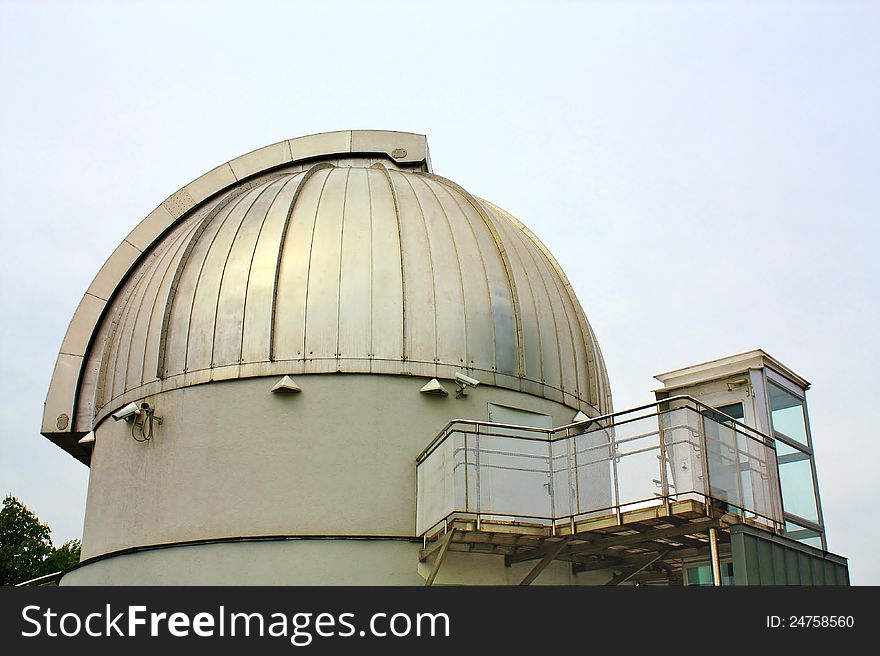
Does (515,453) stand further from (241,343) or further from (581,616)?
(241,343)

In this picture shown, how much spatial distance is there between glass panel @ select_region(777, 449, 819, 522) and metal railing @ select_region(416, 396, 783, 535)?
0.63 metres

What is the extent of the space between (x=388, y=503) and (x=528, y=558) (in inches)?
89.9

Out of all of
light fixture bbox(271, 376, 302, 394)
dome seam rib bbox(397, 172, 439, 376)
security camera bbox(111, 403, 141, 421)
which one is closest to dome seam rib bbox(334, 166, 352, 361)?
light fixture bbox(271, 376, 302, 394)

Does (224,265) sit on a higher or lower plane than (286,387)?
higher

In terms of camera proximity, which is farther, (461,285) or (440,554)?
(461,285)

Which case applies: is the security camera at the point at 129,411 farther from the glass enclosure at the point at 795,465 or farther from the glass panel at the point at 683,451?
the glass enclosure at the point at 795,465

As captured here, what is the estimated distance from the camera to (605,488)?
13031 mm

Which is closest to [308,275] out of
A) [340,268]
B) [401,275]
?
[340,268]

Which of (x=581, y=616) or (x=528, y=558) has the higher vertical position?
(x=528, y=558)

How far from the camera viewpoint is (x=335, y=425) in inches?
602

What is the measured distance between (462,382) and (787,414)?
4.97m

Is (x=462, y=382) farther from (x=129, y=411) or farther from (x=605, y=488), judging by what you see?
(x=129, y=411)

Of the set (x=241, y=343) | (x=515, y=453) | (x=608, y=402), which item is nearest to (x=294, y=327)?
(x=241, y=343)

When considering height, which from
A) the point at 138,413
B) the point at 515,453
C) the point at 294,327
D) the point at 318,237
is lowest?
the point at 515,453
